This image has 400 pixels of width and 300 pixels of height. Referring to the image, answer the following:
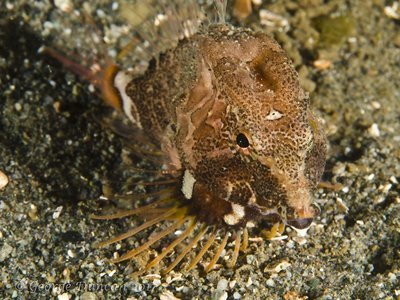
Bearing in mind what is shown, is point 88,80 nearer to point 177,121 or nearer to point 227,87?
point 177,121

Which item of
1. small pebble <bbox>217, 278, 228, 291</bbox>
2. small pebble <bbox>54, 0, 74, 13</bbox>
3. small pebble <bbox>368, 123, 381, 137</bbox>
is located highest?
small pebble <bbox>54, 0, 74, 13</bbox>

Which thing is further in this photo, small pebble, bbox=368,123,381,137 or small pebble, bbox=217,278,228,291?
small pebble, bbox=368,123,381,137

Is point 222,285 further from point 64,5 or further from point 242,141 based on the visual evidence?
point 64,5

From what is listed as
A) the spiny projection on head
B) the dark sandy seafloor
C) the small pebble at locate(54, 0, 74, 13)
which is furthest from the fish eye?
the small pebble at locate(54, 0, 74, 13)

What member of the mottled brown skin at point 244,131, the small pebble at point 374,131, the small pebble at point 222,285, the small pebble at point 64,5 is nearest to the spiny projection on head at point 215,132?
the mottled brown skin at point 244,131

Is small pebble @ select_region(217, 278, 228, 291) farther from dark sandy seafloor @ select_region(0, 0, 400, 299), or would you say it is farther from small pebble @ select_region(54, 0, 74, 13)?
small pebble @ select_region(54, 0, 74, 13)

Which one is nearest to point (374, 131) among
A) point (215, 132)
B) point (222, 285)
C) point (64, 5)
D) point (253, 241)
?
point (253, 241)

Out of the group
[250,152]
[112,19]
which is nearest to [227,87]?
[250,152]

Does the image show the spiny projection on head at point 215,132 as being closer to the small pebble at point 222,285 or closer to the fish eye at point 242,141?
the fish eye at point 242,141
